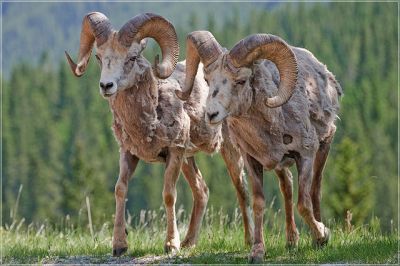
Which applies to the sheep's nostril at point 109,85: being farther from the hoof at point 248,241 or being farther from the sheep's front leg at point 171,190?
the hoof at point 248,241

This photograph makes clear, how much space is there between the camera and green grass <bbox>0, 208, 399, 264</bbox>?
1015cm

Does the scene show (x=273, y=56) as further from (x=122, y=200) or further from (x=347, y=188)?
(x=347, y=188)

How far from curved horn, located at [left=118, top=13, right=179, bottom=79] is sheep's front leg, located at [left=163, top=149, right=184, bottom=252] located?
1.00 m

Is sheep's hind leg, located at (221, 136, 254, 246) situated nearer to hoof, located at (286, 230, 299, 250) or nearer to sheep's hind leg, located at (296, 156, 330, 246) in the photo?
hoof, located at (286, 230, 299, 250)

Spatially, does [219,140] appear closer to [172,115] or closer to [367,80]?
[172,115]

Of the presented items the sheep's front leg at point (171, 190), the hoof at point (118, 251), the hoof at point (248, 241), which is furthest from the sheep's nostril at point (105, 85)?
the hoof at point (248, 241)

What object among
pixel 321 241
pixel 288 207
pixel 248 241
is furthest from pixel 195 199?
pixel 321 241

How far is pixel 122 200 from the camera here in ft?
37.1

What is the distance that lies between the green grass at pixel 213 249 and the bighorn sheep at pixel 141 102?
33 centimetres

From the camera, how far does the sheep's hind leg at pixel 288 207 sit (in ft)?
36.8

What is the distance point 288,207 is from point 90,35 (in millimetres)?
3269

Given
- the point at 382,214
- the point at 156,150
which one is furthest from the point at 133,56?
the point at 382,214

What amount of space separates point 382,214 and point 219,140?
61676mm

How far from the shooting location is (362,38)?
478 ft
